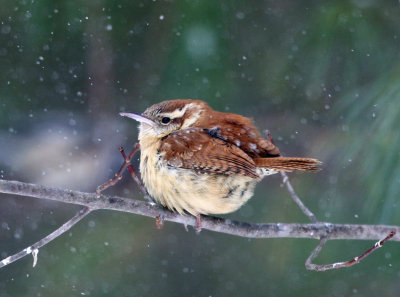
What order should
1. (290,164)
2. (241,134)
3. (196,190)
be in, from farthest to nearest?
1. (241,134)
2. (196,190)
3. (290,164)

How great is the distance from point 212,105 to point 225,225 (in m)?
0.73

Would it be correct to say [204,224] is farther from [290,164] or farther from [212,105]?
[212,105]

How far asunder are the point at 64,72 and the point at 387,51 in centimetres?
185

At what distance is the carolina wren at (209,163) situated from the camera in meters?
2.62

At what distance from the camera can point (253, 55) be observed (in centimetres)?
338

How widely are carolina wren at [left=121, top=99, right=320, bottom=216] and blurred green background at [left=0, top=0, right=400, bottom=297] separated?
324 millimetres

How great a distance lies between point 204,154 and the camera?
2.72m

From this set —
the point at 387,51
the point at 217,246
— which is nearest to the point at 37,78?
the point at 217,246

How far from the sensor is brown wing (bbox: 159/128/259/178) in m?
2.61

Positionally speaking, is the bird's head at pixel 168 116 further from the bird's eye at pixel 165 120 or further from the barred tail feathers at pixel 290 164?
the barred tail feathers at pixel 290 164

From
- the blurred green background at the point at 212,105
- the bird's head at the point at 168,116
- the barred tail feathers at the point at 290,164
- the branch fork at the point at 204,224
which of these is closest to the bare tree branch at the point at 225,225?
the branch fork at the point at 204,224

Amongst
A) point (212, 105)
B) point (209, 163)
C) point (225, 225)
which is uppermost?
point (212, 105)

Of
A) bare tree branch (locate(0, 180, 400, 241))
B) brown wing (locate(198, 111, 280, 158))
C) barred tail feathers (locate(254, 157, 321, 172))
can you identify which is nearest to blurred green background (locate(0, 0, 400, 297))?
bare tree branch (locate(0, 180, 400, 241))

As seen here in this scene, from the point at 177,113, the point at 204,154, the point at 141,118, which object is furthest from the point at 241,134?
the point at 141,118
